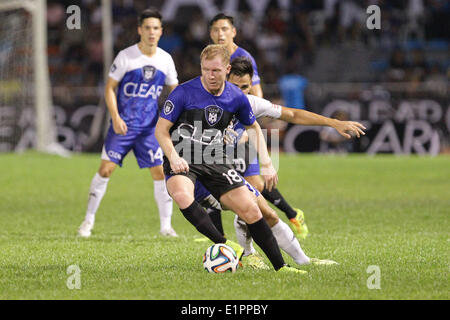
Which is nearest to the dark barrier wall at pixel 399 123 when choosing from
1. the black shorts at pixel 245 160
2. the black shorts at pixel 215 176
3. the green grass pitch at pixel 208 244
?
the green grass pitch at pixel 208 244

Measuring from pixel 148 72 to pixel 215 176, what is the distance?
3.25 m

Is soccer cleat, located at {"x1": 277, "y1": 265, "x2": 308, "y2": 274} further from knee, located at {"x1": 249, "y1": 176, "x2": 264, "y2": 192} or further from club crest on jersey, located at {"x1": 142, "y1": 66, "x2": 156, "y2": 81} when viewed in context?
club crest on jersey, located at {"x1": 142, "y1": 66, "x2": 156, "y2": 81}

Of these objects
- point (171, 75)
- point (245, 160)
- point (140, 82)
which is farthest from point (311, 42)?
point (245, 160)

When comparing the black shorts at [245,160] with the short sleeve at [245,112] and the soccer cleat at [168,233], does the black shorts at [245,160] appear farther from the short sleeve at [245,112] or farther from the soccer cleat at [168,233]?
the soccer cleat at [168,233]

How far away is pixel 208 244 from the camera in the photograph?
8531mm

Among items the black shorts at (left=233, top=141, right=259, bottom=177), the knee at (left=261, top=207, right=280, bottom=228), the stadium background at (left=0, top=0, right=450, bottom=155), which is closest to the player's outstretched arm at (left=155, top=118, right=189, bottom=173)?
the knee at (left=261, top=207, right=280, bottom=228)

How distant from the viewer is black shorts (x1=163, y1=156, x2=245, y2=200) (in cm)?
654

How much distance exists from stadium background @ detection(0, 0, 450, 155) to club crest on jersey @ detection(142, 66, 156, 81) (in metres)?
11.0

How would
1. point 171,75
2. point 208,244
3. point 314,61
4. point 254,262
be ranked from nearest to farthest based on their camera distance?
point 254,262 < point 208,244 < point 171,75 < point 314,61

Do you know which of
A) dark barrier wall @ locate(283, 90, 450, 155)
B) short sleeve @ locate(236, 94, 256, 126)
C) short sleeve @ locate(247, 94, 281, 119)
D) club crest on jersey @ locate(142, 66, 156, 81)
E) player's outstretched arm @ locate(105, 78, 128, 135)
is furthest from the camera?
dark barrier wall @ locate(283, 90, 450, 155)

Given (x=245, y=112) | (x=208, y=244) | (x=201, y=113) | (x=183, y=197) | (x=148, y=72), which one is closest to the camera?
(x=183, y=197)

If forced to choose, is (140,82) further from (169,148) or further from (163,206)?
(169,148)

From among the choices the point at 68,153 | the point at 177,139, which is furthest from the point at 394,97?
the point at 177,139

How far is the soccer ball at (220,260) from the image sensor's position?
21.4ft
